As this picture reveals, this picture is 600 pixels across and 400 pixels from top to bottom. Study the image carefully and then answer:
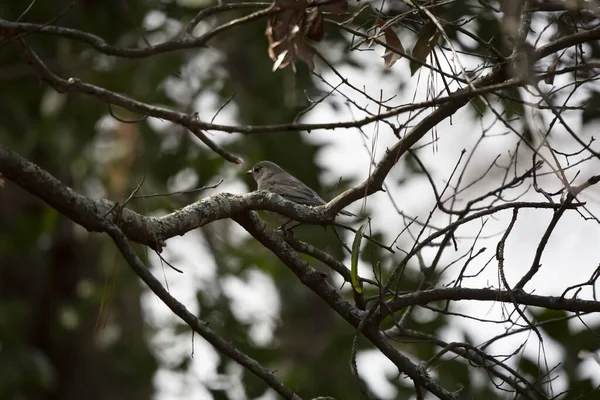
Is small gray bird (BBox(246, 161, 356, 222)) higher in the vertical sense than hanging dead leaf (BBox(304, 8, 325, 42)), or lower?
higher

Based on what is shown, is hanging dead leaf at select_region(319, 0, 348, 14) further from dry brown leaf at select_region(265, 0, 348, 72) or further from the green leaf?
the green leaf

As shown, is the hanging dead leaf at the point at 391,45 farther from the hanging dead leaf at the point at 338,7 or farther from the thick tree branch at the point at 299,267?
the thick tree branch at the point at 299,267

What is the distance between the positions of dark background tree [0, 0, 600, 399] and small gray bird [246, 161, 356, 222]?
0.42 metres

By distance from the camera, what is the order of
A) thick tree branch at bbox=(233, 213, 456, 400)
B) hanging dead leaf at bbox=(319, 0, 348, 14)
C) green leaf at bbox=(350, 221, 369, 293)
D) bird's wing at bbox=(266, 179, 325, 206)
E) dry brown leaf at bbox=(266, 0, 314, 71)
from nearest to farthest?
green leaf at bbox=(350, 221, 369, 293)
dry brown leaf at bbox=(266, 0, 314, 71)
hanging dead leaf at bbox=(319, 0, 348, 14)
thick tree branch at bbox=(233, 213, 456, 400)
bird's wing at bbox=(266, 179, 325, 206)

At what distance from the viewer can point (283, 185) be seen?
6.71 m

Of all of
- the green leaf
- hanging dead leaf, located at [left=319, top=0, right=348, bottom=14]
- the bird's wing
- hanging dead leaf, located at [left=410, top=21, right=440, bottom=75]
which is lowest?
the green leaf

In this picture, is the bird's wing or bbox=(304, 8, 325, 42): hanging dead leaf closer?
bbox=(304, 8, 325, 42): hanging dead leaf

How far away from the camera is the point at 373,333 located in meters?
4.25

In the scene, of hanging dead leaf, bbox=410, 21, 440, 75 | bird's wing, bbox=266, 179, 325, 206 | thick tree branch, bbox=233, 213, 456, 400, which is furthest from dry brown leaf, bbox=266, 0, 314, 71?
bird's wing, bbox=266, 179, 325, 206

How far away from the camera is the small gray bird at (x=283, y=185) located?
6.26 meters

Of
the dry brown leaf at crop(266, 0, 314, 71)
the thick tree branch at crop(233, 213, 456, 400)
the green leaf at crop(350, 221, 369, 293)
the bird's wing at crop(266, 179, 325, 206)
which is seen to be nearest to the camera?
the green leaf at crop(350, 221, 369, 293)

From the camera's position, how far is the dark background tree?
3883 mm

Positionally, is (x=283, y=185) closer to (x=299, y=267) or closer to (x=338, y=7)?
(x=299, y=267)

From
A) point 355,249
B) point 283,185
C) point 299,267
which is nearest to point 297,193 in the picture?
point 283,185
